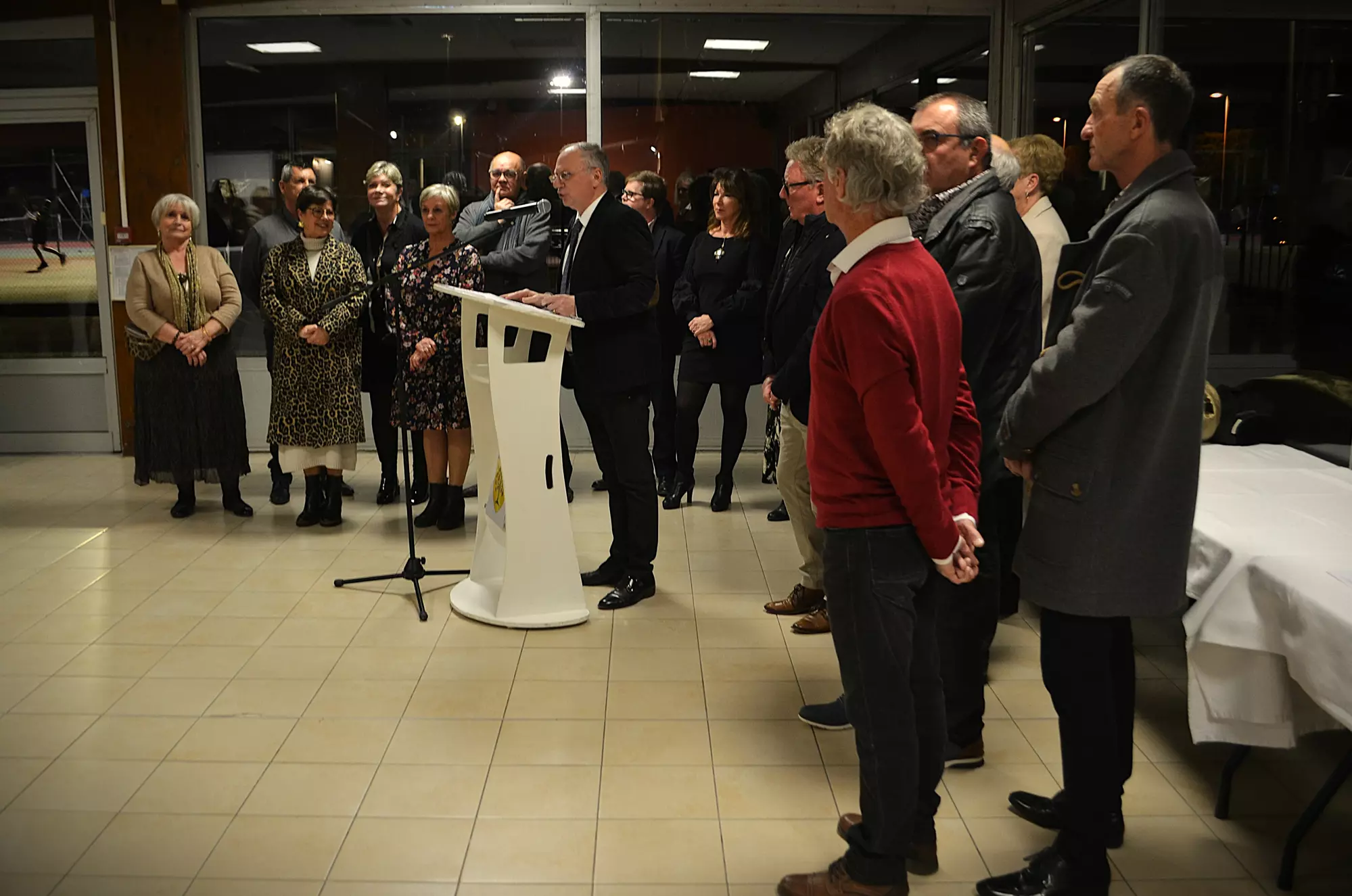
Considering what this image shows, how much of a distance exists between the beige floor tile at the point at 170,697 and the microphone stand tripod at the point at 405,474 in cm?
82

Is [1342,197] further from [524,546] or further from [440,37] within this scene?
→ [440,37]

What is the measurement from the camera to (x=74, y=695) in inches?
141

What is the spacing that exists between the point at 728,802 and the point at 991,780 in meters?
0.68

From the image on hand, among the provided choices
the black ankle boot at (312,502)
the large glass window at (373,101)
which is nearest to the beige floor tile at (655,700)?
the black ankle boot at (312,502)

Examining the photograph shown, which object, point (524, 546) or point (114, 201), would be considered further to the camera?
point (114, 201)

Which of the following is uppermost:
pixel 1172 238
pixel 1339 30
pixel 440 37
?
pixel 440 37

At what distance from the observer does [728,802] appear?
2.90 m

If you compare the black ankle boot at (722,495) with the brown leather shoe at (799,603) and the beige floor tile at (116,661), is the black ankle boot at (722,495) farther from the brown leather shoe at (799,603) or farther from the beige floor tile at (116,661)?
the beige floor tile at (116,661)

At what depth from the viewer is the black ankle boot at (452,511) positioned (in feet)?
18.1

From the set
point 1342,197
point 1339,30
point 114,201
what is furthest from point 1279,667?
point 114,201

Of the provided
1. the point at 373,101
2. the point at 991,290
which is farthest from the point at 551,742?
the point at 373,101

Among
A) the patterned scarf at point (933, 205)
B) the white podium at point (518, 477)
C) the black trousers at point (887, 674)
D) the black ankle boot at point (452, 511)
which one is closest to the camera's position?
the black trousers at point (887, 674)

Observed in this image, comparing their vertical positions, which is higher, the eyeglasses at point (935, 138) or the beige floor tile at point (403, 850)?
the eyeglasses at point (935, 138)

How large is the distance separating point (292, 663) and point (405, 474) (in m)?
0.85
